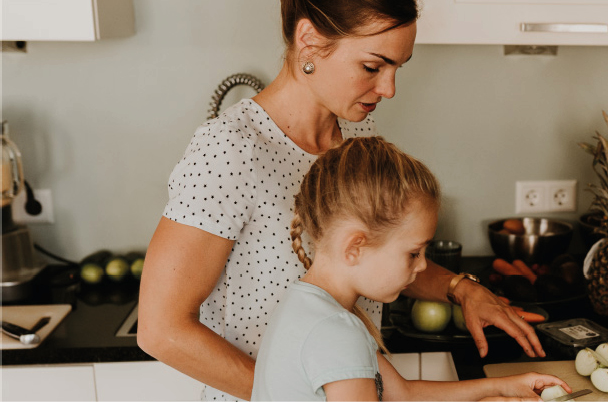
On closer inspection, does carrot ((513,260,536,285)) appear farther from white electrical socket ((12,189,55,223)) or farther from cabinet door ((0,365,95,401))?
white electrical socket ((12,189,55,223))

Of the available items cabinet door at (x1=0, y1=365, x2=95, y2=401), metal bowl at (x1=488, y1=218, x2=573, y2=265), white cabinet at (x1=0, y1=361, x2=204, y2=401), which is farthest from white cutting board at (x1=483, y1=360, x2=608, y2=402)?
cabinet door at (x1=0, y1=365, x2=95, y2=401)

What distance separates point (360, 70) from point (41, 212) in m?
1.31

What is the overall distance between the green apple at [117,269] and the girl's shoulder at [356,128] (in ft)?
2.90

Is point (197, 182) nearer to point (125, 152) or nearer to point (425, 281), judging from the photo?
point (425, 281)

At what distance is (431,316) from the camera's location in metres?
1.49

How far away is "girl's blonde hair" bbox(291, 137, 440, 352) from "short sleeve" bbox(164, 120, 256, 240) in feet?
0.39

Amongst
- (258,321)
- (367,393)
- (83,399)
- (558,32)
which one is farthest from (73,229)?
(558,32)

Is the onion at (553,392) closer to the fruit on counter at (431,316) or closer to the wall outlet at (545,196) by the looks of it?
the fruit on counter at (431,316)

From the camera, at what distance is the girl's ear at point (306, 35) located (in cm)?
105

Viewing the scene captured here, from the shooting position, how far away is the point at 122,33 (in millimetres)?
1705

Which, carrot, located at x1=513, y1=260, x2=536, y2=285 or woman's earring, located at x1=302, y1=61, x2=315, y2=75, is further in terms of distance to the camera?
carrot, located at x1=513, y1=260, x2=536, y2=285

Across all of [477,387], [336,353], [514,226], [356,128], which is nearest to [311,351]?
[336,353]

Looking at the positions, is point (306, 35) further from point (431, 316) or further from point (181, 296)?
point (431, 316)

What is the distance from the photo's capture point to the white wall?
185cm
